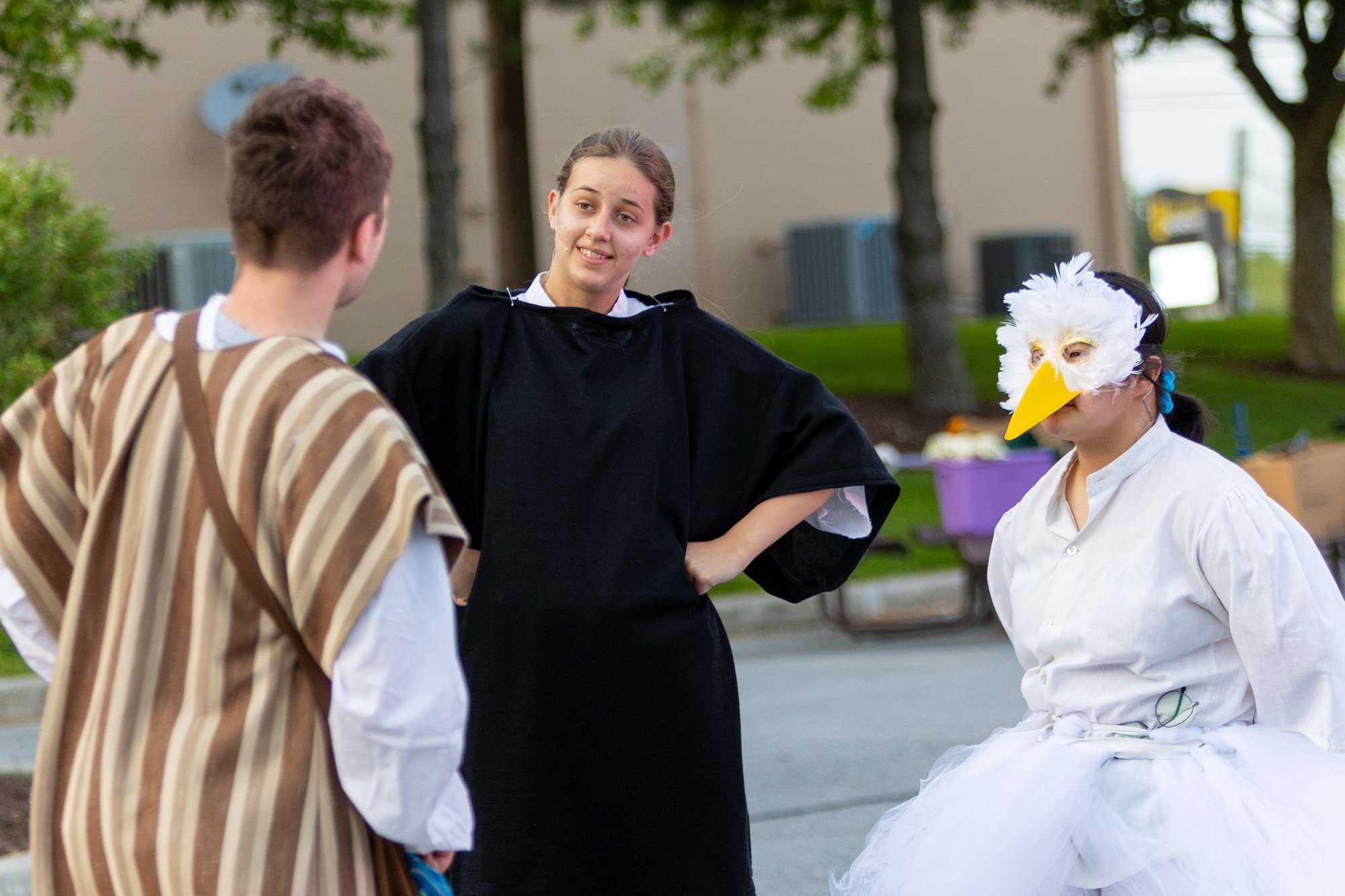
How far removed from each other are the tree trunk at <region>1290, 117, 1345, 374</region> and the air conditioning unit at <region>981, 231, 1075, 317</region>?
7522 millimetres

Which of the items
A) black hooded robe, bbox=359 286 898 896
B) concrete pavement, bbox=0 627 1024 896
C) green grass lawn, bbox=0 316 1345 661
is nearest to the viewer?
black hooded robe, bbox=359 286 898 896

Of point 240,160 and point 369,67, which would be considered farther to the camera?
point 369,67

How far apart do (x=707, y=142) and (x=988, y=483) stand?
51.1ft

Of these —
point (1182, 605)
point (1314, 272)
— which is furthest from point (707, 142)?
point (1182, 605)

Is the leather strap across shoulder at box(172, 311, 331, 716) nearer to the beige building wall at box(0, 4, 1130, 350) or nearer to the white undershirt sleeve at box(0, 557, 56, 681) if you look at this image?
the white undershirt sleeve at box(0, 557, 56, 681)

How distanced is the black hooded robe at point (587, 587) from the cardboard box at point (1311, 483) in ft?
19.7

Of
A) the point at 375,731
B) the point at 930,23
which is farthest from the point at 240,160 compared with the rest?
the point at 930,23

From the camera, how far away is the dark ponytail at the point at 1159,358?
131 inches

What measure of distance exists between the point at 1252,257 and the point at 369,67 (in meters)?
35.8

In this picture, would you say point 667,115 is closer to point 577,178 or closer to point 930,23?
point 930,23

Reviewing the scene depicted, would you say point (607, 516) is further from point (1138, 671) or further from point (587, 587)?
point (1138, 671)

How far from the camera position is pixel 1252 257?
49094 millimetres

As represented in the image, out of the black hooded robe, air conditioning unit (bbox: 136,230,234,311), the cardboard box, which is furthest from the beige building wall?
the black hooded robe

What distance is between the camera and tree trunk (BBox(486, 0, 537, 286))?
626 inches
